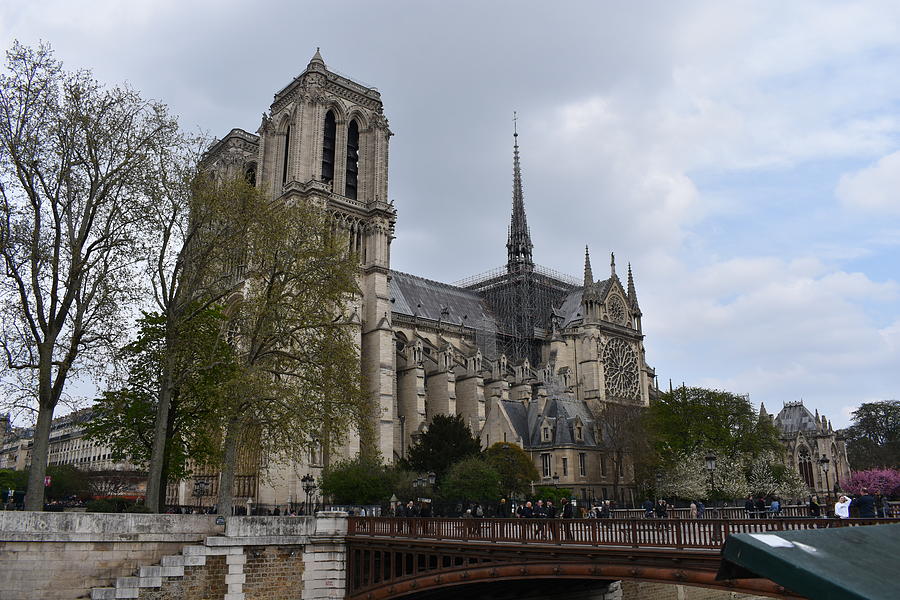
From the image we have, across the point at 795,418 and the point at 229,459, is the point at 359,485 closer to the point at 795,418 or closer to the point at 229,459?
the point at 229,459

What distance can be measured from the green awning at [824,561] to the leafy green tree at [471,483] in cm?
3717

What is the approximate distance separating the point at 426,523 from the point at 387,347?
33.8 m

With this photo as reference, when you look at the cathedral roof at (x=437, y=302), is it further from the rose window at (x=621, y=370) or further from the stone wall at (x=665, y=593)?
the stone wall at (x=665, y=593)

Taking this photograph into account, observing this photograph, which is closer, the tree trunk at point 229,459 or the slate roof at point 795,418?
the tree trunk at point 229,459

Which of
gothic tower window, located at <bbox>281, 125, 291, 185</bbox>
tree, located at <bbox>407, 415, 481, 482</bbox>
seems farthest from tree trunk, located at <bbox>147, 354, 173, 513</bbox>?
gothic tower window, located at <bbox>281, 125, 291, 185</bbox>

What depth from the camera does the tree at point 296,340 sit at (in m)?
27.4

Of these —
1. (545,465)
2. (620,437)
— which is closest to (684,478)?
(620,437)

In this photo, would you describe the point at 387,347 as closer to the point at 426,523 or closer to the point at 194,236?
the point at 194,236

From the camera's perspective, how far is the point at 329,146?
62344 mm

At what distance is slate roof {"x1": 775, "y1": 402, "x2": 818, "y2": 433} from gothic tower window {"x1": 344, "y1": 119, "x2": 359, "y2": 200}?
196ft

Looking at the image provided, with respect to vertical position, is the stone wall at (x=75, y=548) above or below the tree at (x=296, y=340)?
below

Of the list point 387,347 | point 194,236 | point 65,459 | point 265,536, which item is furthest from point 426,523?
point 65,459

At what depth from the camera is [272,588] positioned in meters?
23.8

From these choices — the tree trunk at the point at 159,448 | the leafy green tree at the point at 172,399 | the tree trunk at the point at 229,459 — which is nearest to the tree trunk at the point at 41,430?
the tree trunk at the point at 159,448
